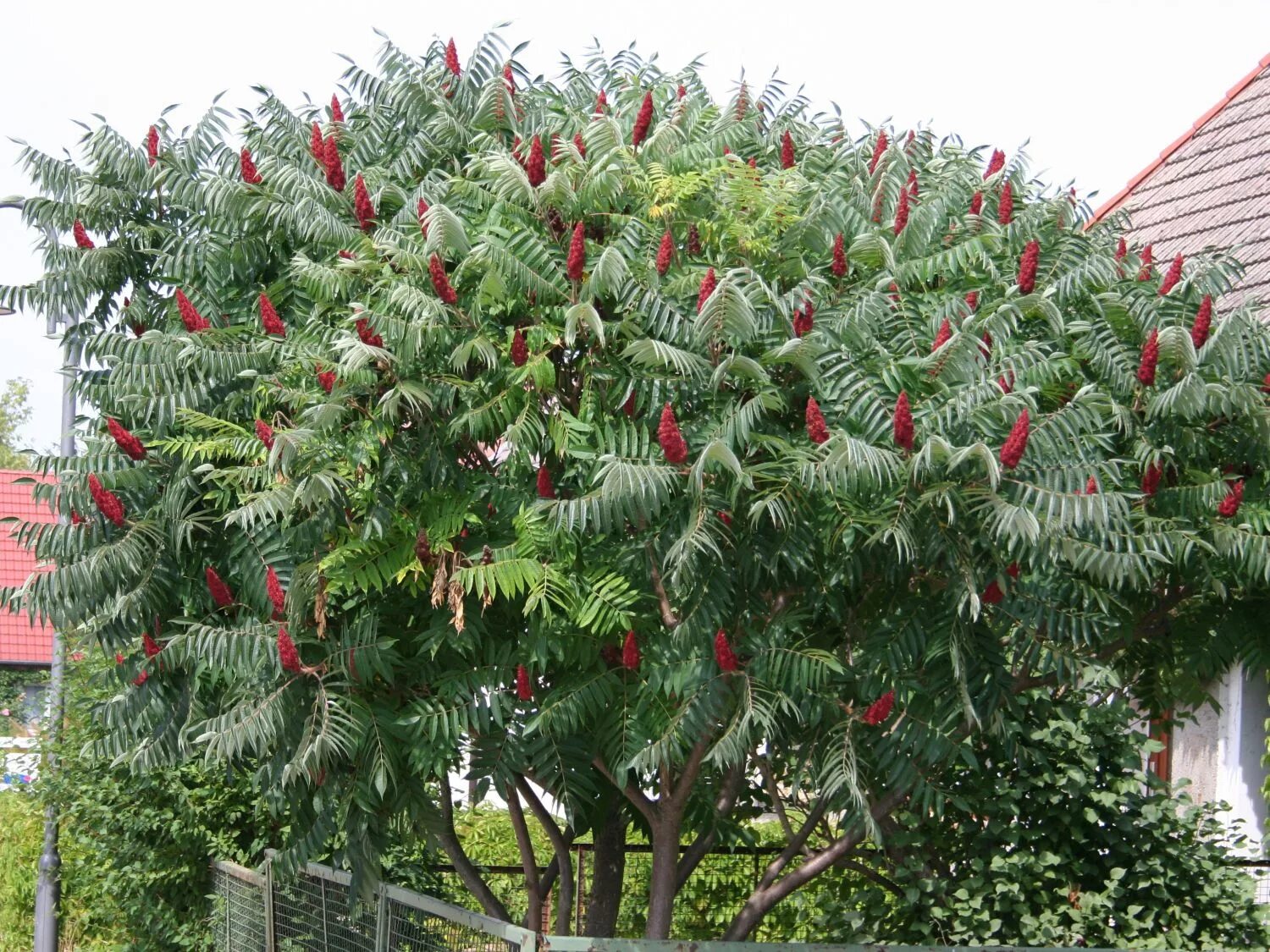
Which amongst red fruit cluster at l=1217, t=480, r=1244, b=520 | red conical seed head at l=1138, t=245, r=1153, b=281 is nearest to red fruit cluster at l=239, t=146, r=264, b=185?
red conical seed head at l=1138, t=245, r=1153, b=281

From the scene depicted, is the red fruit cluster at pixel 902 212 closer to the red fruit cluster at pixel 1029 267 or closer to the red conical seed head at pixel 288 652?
the red fruit cluster at pixel 1029 267

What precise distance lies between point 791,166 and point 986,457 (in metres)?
2.69

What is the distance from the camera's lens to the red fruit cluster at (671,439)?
231 inches

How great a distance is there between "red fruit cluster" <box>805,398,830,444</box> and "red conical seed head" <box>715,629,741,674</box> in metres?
0.93

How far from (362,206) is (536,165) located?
104cm

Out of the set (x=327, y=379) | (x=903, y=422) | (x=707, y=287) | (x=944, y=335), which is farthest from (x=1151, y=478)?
(x=327, y=379)

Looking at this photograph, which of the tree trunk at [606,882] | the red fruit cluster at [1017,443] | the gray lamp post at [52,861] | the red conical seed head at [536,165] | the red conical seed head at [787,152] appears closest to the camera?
the red fruit cluster at [1017,443]

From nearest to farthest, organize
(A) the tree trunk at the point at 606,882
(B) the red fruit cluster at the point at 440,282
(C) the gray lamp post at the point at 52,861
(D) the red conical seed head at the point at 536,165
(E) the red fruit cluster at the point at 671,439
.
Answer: (E) the red fruit cluster at the point at 671,439 < (B) the red fruit cluster at the point at 440,282 < (D) the red conical seed head at the point at 536,165 < (A) the tree trunk at the point at 606,882 < (C) the gray lamp post at the point at 52,861

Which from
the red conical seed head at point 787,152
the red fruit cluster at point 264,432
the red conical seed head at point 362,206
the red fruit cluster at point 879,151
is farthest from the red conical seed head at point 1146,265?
the red fruit cluster at point 264,432

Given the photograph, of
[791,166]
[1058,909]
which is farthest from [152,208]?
[1058,909]

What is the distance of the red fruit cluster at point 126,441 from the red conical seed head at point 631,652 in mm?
2601

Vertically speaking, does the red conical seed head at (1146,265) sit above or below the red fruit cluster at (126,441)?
above

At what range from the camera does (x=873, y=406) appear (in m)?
6.12

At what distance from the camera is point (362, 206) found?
7348mm
